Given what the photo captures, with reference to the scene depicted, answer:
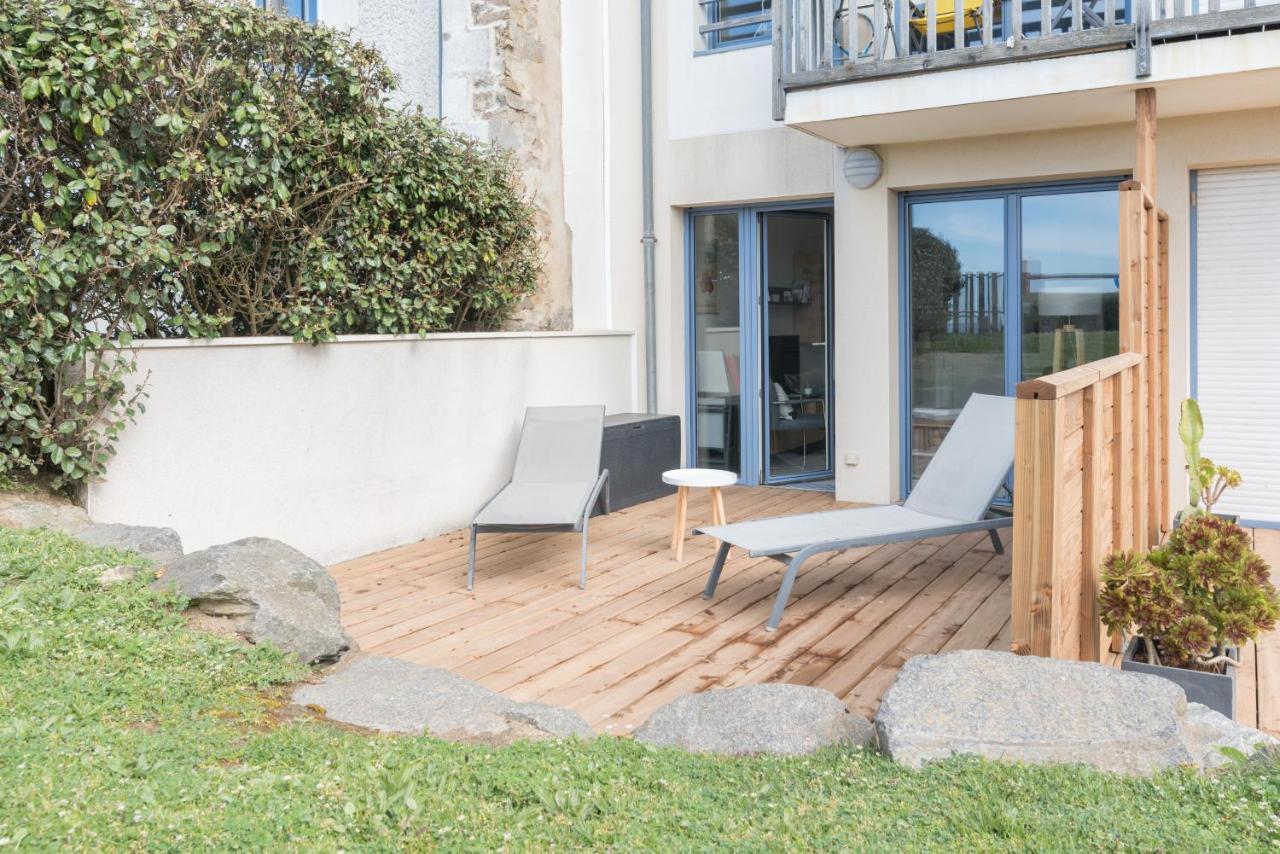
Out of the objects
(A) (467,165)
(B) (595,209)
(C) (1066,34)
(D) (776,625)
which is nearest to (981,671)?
(D) (776,625)

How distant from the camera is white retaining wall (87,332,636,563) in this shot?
561cm

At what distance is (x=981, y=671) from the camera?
11.0 feet

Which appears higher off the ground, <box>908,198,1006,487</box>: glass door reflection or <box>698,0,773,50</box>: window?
<box>698,0,773,50</box>: window

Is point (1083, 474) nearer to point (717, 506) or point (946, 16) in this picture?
point (717, 506)

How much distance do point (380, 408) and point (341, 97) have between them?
190cm

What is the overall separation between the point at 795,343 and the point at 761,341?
0.31 metres

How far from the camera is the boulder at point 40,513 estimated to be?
4922 mm

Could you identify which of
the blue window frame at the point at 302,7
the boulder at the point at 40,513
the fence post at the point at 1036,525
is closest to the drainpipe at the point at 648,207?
the blue window frame at the point at 302,7

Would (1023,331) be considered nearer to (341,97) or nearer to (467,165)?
(467,165)

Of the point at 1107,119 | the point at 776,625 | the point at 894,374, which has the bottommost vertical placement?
the point at 776,625

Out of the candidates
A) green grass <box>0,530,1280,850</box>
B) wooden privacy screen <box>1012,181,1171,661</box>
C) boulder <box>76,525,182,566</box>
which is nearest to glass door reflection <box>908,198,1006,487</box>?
wooden privacy screen <box>1012,181,1171,661</box>

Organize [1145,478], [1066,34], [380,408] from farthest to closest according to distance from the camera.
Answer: [380,408], [1066,34], [1145,478]

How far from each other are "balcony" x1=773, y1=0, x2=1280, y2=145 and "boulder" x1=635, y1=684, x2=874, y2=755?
172 inches

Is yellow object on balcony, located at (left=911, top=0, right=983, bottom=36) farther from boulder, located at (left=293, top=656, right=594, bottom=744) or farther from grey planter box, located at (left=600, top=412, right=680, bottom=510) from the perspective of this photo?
boulder, located at (left=293, top=656, right=594, bottom=744)
